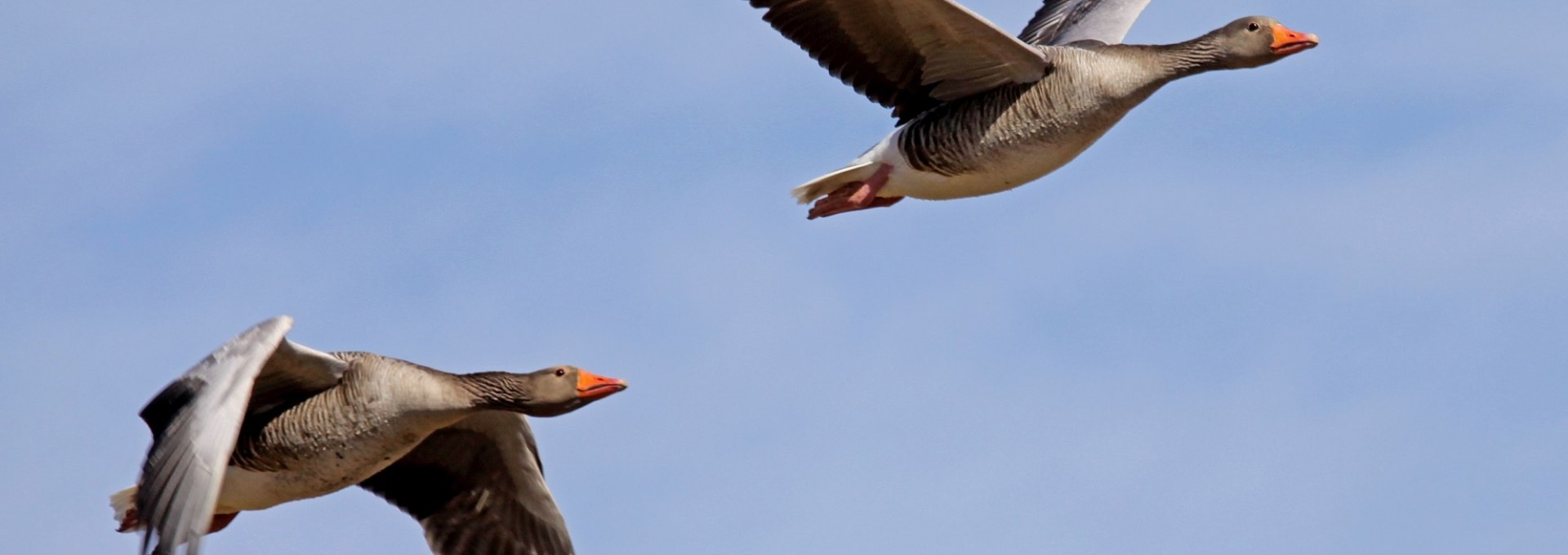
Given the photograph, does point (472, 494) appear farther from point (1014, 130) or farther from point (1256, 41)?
point (1256, 41)

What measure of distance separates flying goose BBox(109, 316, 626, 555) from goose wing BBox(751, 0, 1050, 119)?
8.14 feet

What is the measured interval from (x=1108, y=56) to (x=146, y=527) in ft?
19.0

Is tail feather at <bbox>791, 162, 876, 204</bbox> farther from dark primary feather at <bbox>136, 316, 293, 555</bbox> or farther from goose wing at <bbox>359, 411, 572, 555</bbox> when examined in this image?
dark primary feather at <bbox>136, 316, 293, 555</bbox>

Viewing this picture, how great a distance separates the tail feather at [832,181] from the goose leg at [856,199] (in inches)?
1.0

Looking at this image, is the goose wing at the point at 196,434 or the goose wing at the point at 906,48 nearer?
the goose wing at the point at 196,434

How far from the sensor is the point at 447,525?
1425cm

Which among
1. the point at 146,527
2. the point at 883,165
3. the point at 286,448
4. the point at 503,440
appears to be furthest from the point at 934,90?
the point at 146,527

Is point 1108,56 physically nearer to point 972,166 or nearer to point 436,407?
point 972,166

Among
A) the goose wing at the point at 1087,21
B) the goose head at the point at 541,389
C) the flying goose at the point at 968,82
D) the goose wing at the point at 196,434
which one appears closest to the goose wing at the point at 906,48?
the flying goose at the point at 968,82

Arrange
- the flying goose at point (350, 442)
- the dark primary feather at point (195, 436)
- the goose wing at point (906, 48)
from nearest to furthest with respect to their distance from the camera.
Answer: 1. the dark primary feather at point (195, 436)
2. the flying goose at point (350, 442)
3. the goose wing at point (906, 48)

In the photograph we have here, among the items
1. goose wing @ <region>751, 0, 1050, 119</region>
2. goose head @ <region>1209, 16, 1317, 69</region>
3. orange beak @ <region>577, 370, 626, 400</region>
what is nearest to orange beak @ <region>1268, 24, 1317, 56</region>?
goose head @ <region>1209, 16, 1317, 69</region>

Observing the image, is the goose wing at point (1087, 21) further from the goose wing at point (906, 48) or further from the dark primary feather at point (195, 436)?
the dark primary feather at point (195, 436)

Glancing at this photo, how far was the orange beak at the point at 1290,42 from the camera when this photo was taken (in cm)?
1448

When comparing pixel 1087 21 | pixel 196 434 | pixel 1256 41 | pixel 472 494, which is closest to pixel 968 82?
pixel 1256 41
